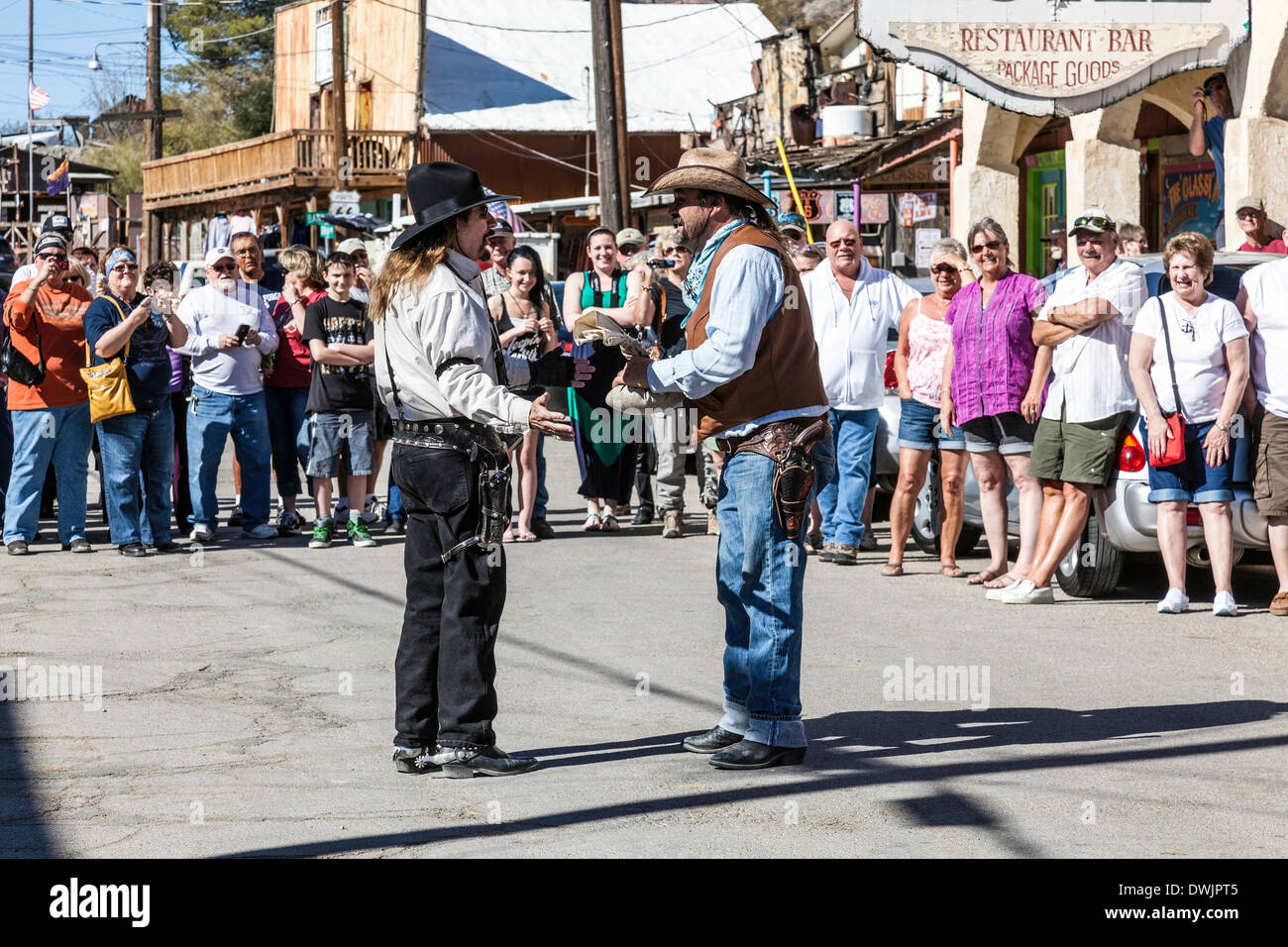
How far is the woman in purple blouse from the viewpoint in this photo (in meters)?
10.2

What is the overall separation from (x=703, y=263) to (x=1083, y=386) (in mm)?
3934

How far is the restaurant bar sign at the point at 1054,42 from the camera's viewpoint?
1482 cm

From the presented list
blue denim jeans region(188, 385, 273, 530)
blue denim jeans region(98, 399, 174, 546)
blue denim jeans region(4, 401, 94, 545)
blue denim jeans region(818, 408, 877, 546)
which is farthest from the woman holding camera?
blue denim jeans region(818, 408, 877, 546)

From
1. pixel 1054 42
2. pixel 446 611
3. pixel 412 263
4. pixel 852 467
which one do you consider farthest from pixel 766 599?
pixel 1054 42

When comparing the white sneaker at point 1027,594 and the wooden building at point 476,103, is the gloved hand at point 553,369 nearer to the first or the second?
the white sneaker at point 1027,594

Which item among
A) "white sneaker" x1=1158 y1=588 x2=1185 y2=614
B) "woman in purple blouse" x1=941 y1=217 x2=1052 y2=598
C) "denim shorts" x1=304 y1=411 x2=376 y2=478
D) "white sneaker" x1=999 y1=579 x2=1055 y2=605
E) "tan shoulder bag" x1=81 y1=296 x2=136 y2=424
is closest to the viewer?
"white sneaker" x1=1158 y1=588 x2=1185 y2=614

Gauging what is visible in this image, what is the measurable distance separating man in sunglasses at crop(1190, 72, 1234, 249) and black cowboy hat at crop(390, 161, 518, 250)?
10449 mm

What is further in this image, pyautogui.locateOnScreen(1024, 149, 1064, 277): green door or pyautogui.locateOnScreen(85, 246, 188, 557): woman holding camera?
pyautogui.locateOnScreen(1024, 149, 1064, 277): green door

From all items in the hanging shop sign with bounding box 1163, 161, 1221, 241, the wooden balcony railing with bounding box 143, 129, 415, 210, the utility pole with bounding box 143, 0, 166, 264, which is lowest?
the hanging shop sign with bounding box 1163, 161, 1221, 241

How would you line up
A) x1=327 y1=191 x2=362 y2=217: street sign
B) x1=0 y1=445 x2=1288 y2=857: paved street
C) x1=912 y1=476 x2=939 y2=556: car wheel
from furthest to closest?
1. x1=327 y1=191 x2=362 y2=217: street sign
2. x1=912 y1=476 x2=939 y2=556: car wheel
3. x1=0 y1=445 x2=1288 y2=857: paved street

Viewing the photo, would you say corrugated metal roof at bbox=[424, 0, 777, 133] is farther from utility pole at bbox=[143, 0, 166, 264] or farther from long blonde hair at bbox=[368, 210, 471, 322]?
long blonde hair at bbox=[368, 210, 471, 322]

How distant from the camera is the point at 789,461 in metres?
6.37

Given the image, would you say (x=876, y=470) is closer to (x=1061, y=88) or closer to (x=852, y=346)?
(x=852, y=346)

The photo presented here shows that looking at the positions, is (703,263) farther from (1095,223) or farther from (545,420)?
(1095,223)
